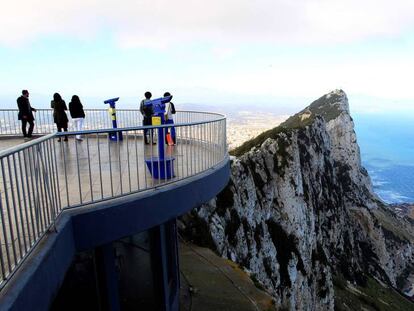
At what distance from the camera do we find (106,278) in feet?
23.9

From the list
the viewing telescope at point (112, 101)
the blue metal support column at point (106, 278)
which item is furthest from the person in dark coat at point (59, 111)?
the blue metal support column at point (106, 278)

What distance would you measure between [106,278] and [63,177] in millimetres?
2311

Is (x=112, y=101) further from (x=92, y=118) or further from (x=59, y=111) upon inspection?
(x=92, y=118)

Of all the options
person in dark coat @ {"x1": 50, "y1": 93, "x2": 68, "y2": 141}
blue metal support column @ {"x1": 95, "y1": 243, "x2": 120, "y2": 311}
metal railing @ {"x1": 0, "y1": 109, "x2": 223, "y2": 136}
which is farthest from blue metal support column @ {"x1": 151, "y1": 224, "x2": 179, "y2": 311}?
metal railing @ {"x1": 0, "y1": 109, "x2": 223, "y2": 136}

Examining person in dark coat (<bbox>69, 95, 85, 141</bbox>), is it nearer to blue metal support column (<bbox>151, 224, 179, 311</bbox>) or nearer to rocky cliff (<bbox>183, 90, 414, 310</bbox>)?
blue metal support column (<bbox>151, 224, 179, 311</bbox>)

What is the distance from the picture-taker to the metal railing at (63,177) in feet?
13.5

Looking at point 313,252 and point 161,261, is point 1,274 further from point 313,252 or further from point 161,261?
point 313,252

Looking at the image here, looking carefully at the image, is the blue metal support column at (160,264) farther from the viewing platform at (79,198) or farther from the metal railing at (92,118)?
the metal railing at (92,118)

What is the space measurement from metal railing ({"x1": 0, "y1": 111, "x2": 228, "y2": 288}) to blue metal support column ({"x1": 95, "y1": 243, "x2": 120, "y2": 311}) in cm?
141

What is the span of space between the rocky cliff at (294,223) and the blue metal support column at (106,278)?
1184 centimetres

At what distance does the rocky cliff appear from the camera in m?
34.6

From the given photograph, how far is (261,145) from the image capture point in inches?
1978

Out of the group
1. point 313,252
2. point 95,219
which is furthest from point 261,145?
point 95,219

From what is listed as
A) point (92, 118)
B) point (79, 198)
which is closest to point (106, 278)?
point (79, 198)
